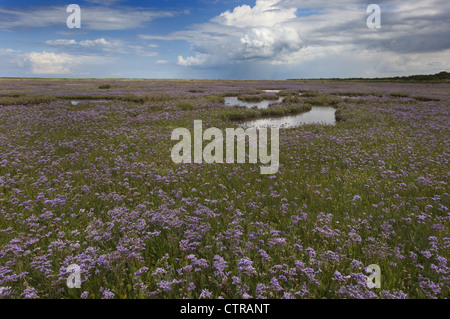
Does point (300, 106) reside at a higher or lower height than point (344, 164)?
higher

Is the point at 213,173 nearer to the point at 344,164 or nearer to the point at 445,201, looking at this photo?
the point at 344,164

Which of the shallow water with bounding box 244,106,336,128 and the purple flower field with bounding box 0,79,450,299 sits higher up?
the shallow water with bounding box 244,106,336,128

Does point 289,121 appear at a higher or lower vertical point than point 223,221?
higher

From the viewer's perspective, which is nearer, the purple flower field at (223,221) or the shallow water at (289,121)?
the purple flower field at (223,221)

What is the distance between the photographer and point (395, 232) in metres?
5.13

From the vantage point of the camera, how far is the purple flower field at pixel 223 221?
3.76 meters

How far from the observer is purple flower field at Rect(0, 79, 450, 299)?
3756 millimetres

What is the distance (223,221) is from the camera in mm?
5578

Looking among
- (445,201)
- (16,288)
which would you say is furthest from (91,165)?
(445,201)

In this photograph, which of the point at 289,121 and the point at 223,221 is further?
the point at 289,121

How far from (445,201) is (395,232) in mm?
2435

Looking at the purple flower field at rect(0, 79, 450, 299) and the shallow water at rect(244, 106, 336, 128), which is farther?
the shallow water at rect(244, 106, 336, 128)

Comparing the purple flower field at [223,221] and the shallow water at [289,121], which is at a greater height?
the shallow water at [289,121]
